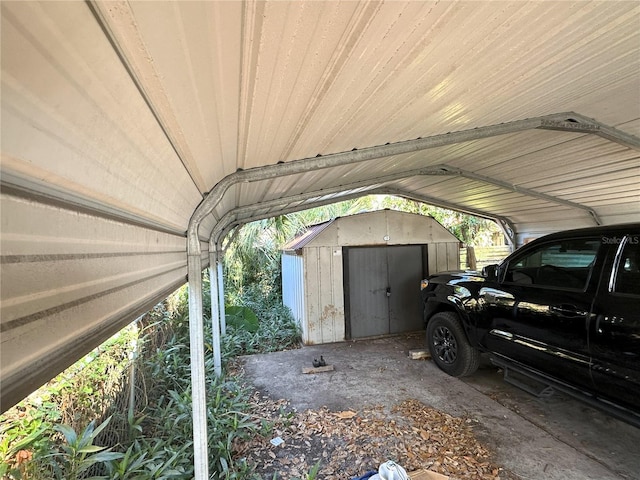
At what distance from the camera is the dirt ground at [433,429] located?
3182 millimetres

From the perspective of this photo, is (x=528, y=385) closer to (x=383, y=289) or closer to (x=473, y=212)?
(x=383, y=289)

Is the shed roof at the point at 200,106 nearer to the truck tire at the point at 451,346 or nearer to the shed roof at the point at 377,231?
the truck tire at the point at 451,346

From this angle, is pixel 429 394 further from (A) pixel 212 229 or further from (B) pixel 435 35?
(B) pixel 435 35

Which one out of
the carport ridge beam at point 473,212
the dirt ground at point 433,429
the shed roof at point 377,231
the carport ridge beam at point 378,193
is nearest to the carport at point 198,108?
the dirt ground at point 433,429

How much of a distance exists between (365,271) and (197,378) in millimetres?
5876

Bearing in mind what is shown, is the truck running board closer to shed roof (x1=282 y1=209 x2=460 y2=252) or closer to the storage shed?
the storage shed

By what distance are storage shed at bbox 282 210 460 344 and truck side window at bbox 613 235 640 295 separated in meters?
5.14

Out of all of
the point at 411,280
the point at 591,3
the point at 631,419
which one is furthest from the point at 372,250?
the point at 591,3

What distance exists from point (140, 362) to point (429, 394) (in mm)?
4109

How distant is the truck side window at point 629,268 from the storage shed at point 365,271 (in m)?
5.14

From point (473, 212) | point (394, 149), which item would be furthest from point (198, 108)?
point (473, 212)

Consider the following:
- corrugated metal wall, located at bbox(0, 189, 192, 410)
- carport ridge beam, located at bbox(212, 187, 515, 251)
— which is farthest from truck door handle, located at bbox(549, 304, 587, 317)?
carport ridge beam, located at bbox(212, 187, 515, 251)

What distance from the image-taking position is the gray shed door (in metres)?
7.84

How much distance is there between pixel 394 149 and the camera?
3316 millimetres
